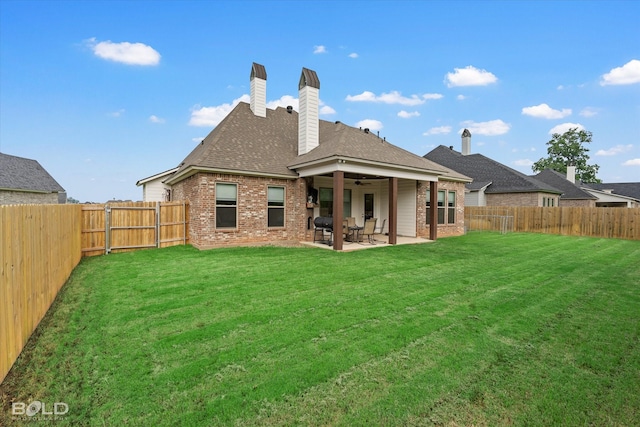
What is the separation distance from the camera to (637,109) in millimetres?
20453

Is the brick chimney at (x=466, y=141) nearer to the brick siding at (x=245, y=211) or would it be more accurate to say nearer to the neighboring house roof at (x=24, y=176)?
the brick siding at (x=245, y=211)

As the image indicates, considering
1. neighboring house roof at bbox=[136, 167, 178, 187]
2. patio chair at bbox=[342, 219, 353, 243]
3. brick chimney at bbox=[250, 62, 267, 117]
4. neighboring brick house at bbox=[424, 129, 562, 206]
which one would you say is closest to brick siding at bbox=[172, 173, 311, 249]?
patio chair at bbox=[342, 219, 353, 243]

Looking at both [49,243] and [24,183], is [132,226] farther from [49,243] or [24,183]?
[24,183]

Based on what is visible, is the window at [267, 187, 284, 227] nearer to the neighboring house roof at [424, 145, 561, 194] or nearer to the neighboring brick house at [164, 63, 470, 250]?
the neighboring brick house at [164, 63, 470, 250]

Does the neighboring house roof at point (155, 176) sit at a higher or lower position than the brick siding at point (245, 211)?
higher

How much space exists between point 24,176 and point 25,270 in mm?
29478

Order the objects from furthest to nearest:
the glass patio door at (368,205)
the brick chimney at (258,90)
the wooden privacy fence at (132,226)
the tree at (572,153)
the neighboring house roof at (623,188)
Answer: the tree at (572,153) < the neighboring house roof at (623,188) < the glass patio door at (368,205) < the brick chimney at (258,90) < the wooden privacy fence at (132,226)

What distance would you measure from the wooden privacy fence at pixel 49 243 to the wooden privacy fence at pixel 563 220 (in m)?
18.7

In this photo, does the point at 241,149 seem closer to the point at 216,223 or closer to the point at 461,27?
the point at 216,223

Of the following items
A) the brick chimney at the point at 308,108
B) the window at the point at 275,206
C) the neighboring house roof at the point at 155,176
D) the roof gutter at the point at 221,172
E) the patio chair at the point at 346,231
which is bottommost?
the patio chair at the point at 346,231

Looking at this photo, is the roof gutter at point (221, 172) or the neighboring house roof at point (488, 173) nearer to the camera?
the roof gutter at point (221, 172)

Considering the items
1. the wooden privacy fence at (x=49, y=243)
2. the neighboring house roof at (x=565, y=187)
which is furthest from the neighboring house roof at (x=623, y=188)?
the wooden privacy fence at (x=49, y=243)

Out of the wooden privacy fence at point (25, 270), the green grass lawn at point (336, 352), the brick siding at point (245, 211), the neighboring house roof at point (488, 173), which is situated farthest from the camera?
the neighboring house roof at point (488, 173)

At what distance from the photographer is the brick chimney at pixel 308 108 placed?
13062 millimetres
